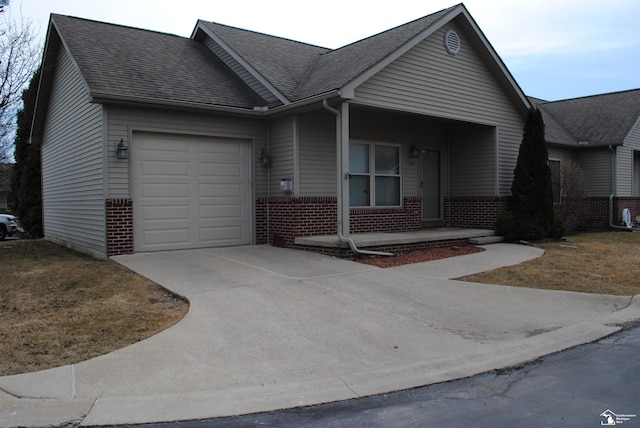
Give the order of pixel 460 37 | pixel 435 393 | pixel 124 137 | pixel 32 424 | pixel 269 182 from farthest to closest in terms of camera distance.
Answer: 1. pixel 460 37
2. pixel 269 182
3. pixel 124 137
4. pixel 435 393
5. pixel 32 424

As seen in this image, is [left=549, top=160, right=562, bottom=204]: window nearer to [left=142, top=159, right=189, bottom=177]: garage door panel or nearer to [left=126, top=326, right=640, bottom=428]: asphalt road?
[left=142, top=159, right=189, bottom=177]: garage door panel

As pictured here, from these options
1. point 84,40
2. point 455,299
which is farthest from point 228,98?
point 455,299

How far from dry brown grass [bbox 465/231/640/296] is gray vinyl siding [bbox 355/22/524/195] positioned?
3120 millimetres

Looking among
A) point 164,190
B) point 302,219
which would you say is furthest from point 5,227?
point 302,219

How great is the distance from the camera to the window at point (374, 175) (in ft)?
42.0

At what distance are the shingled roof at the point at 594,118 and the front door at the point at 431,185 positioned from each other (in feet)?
15.4

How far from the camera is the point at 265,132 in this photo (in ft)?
39.6

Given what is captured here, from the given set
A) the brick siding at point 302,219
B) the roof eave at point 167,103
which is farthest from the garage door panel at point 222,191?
the roof eave at point 167,103

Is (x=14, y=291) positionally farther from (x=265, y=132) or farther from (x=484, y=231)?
(x=484, y=231)

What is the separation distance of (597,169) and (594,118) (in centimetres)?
263

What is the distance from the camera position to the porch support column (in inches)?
396

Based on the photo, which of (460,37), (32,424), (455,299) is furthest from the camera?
(460,37)

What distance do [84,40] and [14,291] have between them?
6987mm

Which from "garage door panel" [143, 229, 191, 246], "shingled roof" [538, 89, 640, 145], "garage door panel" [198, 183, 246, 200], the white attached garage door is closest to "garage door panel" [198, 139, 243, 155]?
the white attached garage door
